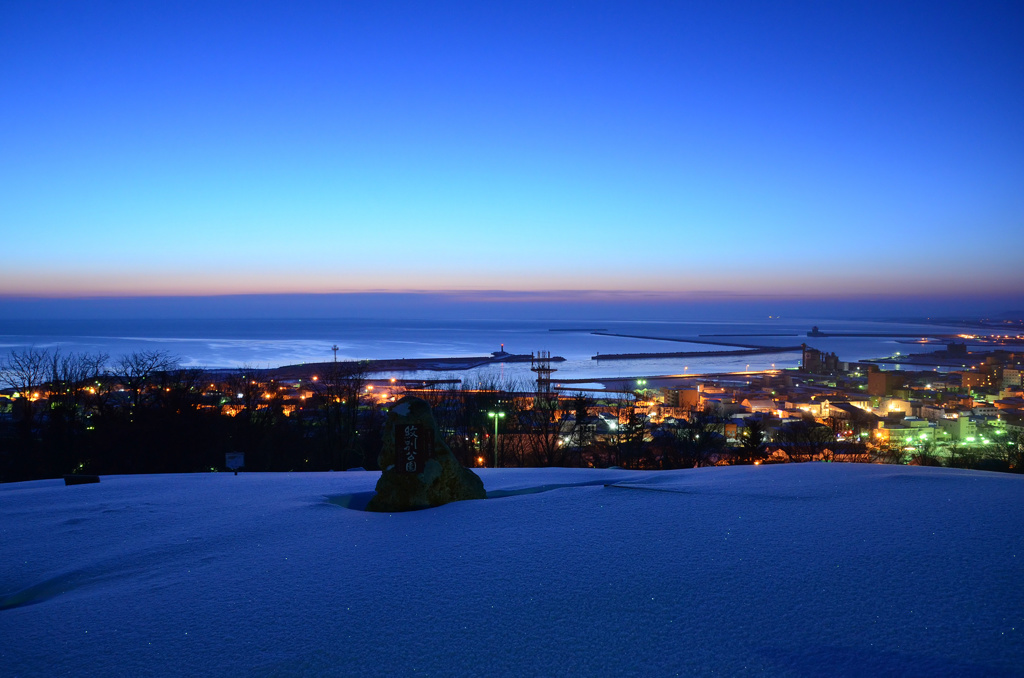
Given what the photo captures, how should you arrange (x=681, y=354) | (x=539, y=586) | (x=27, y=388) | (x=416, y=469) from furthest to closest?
(x=681, y=354) → (x=27, y=388) → (x=416, y=469) → (x=539, y=586)

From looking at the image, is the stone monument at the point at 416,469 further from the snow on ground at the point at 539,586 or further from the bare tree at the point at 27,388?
the bare tree at the point at 27,388

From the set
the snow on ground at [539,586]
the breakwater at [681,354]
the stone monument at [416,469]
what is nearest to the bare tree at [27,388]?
the snow on ground at [539,586]

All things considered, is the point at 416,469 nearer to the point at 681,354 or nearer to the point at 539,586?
the point at 539,586

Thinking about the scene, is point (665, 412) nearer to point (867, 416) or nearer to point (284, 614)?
point (867, 416)

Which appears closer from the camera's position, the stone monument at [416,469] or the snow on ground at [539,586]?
the snow on ground at [539,586]

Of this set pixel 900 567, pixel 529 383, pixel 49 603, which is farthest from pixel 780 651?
pixel 529 383

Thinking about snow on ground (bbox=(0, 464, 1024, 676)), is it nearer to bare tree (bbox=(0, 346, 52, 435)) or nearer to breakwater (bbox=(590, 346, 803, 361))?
bare tree (bbox=(0, 346, 52, 435))

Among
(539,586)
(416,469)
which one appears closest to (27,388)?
(416,469)
